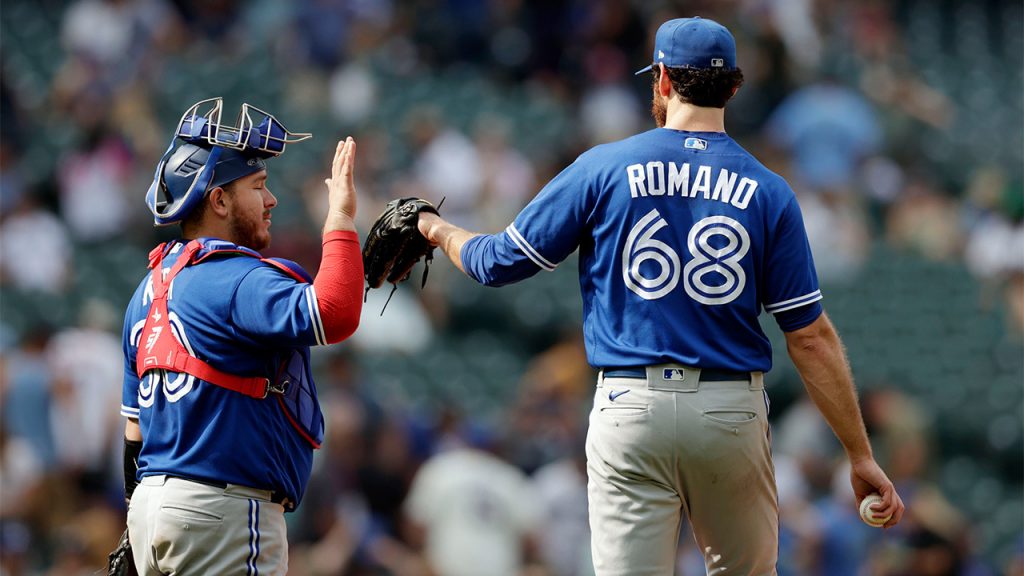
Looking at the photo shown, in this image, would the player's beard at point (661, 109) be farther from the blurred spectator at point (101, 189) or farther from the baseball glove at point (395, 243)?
the blurred spectator at point (101, 189)

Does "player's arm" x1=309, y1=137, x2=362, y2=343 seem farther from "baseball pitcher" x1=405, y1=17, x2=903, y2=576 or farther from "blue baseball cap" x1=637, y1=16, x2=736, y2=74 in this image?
"blue baseball cap" x1=637, y1=16, x2=736, y2=74

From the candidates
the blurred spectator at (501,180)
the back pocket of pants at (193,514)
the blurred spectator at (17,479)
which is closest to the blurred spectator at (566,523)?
the blurred spectator at (17,479)

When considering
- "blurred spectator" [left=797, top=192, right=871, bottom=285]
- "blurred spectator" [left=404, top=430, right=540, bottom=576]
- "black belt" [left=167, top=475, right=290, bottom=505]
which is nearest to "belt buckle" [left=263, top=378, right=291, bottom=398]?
"black belt" [left=167, top=475, right=290, bottom=505]

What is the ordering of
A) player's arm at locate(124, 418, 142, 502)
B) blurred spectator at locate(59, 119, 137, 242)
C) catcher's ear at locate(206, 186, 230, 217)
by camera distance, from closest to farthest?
catcher's ear at locate(206, 186, 230, 217), player's arm at locate(124, 418, 142, 502), blurred spectator at locate(59, 119, 137, 242)

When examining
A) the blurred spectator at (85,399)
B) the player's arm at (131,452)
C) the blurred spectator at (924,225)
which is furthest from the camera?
the blurred spectator at (924,225)

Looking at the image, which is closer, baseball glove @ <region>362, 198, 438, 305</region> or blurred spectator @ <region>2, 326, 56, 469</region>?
baseball glove @ <region>362, 198, 438, 305</region>

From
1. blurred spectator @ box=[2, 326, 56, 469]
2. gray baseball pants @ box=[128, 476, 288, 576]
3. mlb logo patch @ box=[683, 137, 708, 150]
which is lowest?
blurred spectator @ box=[2, 326, 56, 469]

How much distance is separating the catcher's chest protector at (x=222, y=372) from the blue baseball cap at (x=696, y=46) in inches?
48.0

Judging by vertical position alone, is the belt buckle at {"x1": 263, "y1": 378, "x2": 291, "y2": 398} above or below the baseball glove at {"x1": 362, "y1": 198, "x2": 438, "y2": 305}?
below

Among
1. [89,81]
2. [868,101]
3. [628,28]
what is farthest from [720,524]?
[868,101]

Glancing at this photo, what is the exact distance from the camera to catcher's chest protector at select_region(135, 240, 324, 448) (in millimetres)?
Result: 4270

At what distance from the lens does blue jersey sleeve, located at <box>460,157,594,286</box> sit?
4293 mm

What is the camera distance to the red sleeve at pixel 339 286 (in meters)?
4.15

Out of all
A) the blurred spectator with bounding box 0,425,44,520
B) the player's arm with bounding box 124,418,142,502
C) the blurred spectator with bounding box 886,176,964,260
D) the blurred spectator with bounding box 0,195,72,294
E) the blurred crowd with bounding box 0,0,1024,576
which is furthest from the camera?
the blurred spectator with bounding box 886,176,964,260
